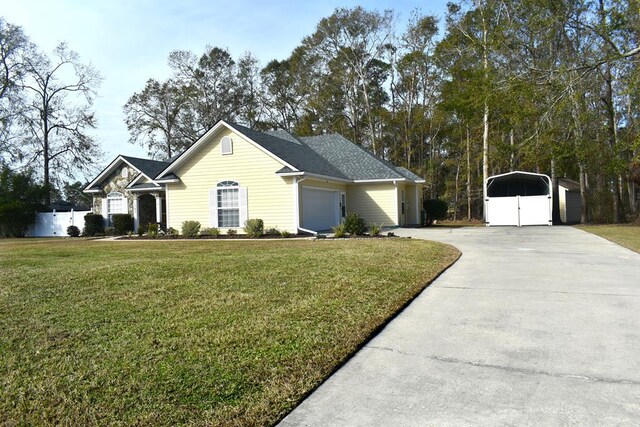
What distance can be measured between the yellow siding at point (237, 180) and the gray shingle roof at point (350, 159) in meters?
5.49

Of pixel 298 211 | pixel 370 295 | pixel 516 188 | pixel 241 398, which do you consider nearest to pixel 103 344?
pixel 241 398

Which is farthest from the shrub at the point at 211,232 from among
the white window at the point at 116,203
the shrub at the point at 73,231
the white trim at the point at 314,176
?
the shrub at the point at 73,231

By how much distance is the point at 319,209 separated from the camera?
2205cm

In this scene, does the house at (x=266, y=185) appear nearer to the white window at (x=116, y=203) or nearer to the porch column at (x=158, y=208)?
Result: the porch column at (x=158, y=208)

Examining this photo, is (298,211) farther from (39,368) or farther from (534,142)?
(39,368)

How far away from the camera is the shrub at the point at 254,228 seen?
19353mm

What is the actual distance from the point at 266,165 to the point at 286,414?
1743cm

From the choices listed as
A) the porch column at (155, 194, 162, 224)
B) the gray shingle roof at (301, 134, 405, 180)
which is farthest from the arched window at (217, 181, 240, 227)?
the gray shingle roof at (301, 134, 405, 180)

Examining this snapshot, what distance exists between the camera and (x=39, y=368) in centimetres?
404

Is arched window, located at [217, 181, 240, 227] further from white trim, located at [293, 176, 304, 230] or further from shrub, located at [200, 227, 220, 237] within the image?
white trim, located at [293, 176, 304, 230]

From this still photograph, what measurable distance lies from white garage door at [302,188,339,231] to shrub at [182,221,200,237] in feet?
15.0

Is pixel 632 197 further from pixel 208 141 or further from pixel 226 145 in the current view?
pixel 208 141

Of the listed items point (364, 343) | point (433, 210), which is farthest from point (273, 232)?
point (364, 343)

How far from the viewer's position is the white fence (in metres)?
27.2
